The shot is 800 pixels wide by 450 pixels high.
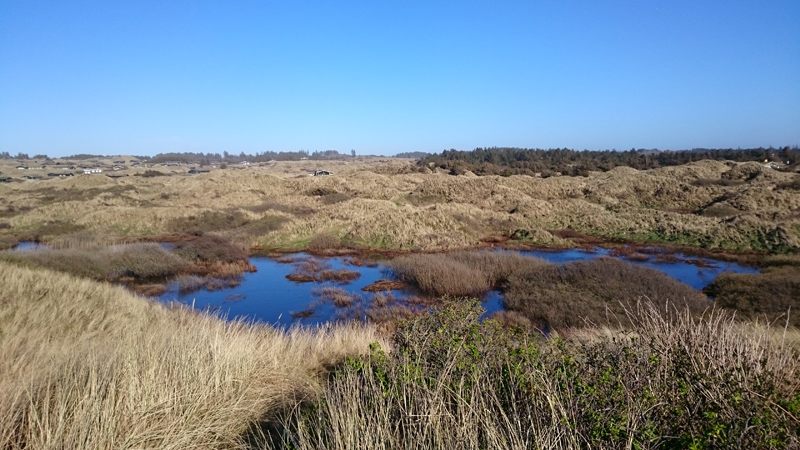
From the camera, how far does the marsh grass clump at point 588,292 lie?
12.2 meters

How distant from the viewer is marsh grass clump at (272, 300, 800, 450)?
3.01 metres

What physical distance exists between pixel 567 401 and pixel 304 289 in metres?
13.6

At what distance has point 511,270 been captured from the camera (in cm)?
1748

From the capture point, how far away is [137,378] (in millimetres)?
4500

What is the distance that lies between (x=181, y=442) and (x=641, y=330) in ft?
16.5

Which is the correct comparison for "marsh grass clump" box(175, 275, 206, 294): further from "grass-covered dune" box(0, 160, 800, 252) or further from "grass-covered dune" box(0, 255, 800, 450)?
"grass-covered dune" box(0, 255, 800, 450)

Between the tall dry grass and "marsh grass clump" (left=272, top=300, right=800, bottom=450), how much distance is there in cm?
98

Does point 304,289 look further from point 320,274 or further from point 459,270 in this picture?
point 459,270

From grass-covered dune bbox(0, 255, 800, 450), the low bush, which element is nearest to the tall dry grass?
grass-covered dune bbox(0, 255, 800, 450)

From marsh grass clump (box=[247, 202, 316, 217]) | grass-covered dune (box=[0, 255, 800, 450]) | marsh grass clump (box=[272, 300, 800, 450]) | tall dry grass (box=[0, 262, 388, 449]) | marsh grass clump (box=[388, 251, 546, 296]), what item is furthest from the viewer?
marsh grass clump (box=[247, 202, 316, 217])

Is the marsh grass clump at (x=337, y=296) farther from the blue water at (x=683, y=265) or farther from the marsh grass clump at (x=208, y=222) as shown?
the marsh grass clump at (x=208, y=222)

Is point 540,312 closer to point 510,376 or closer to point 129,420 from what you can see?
point 510,376

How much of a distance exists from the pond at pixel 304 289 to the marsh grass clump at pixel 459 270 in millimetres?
617

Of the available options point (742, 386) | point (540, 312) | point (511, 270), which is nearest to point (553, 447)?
point (742, 386)
